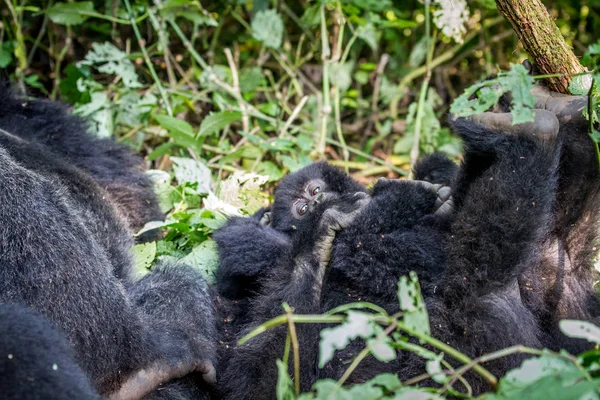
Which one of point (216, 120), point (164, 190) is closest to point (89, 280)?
point (164, 190)

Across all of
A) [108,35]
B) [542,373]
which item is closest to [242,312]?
[542,373]

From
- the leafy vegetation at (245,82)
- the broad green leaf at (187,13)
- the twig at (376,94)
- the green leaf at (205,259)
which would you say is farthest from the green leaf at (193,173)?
the twig at (376,94)

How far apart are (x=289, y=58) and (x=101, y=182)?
7.11 feet

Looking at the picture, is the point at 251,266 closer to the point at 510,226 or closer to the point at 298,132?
the point at 510,226

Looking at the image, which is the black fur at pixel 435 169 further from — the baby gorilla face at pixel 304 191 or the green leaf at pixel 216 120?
the green leaf at pixel 216 120

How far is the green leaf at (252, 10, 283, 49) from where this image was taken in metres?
4.65

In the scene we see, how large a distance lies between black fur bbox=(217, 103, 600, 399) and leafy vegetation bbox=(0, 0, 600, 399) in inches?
8.0

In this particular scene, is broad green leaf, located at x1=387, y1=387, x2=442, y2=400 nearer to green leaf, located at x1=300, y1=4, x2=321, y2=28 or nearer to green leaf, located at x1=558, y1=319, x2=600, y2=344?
green leaf, located at x1=558, y1=319, x2=600, y2=344

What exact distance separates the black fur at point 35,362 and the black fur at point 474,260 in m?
0.73

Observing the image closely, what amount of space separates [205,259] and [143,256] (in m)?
0.26

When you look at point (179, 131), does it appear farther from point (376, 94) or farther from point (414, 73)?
point (414, 73)

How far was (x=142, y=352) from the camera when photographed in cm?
243

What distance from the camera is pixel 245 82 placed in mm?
4711

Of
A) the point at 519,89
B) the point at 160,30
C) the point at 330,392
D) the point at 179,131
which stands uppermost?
the point at 519,89
